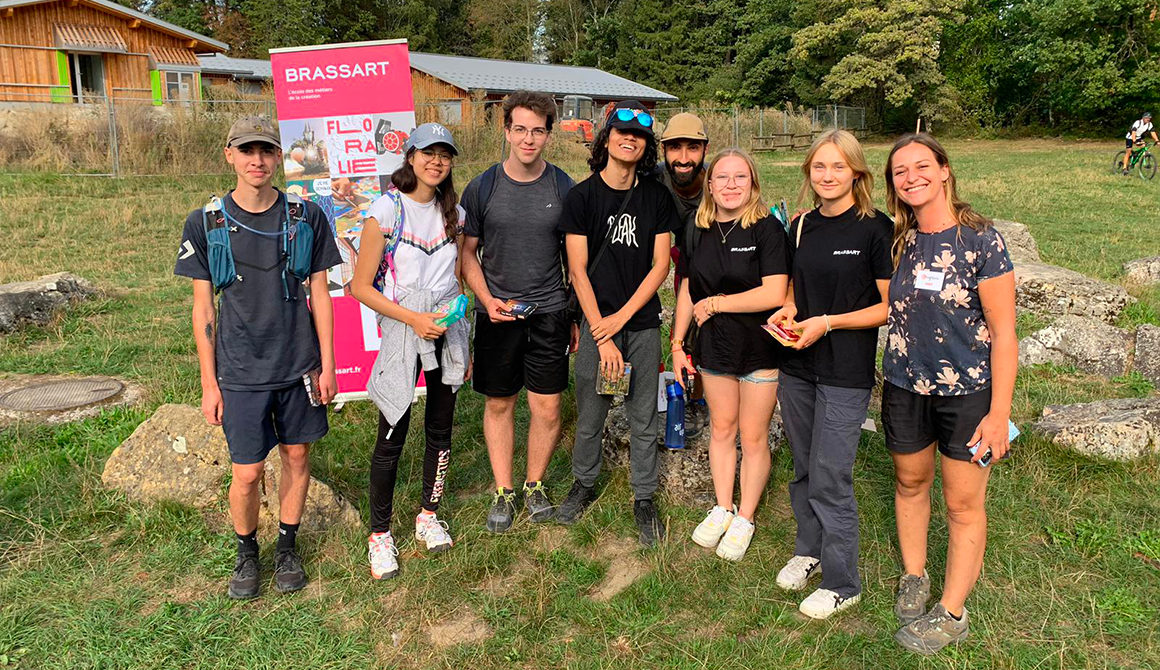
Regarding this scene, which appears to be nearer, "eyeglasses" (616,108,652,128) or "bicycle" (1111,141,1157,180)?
"eyeglasses" (616,108,652,128)

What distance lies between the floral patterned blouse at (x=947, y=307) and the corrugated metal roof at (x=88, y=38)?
29104 mm

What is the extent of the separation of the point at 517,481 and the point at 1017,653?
2552mm

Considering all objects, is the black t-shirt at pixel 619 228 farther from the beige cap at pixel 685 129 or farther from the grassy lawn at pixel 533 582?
the grassy lawn at pixel 533 582

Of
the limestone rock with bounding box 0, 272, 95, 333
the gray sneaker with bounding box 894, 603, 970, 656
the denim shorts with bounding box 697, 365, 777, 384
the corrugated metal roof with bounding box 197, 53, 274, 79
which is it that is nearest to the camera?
the gray sneaker with bounding box 894, 603, 970, 656

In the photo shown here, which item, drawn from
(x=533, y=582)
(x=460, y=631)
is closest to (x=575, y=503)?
(x=533, y=582)

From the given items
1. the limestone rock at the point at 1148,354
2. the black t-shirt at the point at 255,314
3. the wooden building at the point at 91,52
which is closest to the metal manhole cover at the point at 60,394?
the black t-shirt at the point at 255,314

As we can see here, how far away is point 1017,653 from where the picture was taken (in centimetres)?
299

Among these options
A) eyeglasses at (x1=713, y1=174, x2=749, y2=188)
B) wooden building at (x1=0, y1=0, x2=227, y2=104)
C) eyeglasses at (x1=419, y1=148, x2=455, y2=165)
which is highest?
wooden building at (x1=0, y1=0, x2=227, y2=104)

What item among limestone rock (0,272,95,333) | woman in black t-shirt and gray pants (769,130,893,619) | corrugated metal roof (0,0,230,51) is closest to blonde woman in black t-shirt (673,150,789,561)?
woman in black t-shirt and gray pants (769,130,893,619)

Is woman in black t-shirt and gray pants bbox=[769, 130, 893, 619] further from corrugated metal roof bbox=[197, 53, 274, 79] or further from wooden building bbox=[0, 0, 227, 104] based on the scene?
corrugated metal roof bbox=[197, 53, 274, 79]

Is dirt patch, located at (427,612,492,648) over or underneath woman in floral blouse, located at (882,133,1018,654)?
underneath

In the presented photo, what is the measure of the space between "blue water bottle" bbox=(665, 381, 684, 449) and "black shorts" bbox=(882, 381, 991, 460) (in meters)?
1.27

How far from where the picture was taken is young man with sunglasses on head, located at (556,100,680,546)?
11.8 feet

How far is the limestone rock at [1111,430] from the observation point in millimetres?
4379
